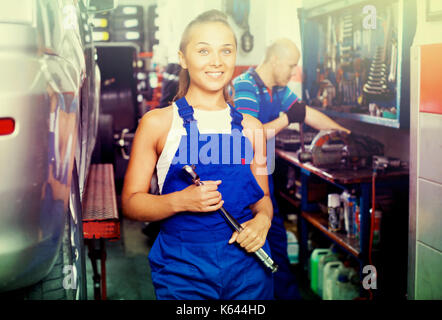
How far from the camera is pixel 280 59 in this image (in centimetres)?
282

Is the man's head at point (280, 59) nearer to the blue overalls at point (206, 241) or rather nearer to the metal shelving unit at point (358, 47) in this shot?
the metal shelving unit at point (358, 47)

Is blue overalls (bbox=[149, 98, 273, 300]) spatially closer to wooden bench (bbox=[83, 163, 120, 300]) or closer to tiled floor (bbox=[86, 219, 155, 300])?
wooden bench (bbox=[83, 163, 120, 300])

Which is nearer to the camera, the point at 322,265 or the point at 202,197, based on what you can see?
the point at 202,197

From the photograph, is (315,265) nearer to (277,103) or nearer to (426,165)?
(277,103)

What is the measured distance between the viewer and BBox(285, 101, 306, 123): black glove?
9.34 ft

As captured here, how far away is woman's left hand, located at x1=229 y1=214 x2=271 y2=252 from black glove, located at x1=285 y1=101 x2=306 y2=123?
43.4 inches

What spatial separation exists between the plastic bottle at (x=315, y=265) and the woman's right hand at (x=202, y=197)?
6.17ft

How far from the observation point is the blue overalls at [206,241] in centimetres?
174

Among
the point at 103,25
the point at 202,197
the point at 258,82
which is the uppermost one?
the point at 103,25

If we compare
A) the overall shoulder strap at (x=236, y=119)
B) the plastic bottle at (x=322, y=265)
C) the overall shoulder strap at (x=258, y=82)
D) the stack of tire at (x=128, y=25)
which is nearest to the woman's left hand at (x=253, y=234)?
the overall shoulder strap at (x=236, y=119)

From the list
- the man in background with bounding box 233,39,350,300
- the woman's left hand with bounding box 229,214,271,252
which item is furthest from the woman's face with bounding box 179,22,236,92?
the man in background with bounding box 233,39,350,300

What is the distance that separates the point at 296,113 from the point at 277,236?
707 mm

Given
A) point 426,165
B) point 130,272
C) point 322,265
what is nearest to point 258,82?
point 426,165

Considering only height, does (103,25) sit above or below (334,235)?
above
